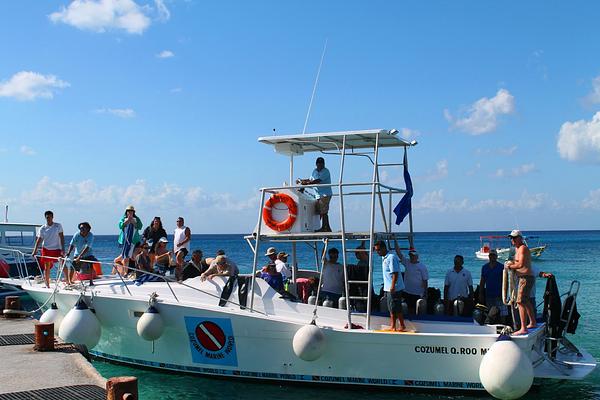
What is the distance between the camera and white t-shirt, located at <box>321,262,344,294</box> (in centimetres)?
920

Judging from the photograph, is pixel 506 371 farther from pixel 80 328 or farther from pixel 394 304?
pixel 80 328

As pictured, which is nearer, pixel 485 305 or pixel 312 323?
pixel 312 323

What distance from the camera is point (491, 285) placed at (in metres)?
9.16

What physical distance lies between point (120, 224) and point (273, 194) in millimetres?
3229

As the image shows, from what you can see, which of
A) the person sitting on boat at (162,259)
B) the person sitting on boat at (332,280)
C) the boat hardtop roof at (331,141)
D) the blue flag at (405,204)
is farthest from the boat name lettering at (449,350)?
the person sitting on boat at (162,259)

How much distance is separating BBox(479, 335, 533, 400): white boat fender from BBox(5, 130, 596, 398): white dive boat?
0.05 ft

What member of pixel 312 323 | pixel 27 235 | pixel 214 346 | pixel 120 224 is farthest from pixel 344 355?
pixel 27 235

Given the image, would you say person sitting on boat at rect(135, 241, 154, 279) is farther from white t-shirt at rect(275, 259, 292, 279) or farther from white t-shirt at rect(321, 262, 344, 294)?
white t-shirt at rect(321, 262, 344, 294)

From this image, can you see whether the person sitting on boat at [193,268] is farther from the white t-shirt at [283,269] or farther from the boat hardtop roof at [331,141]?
the boat hardtop roof at [331,141]

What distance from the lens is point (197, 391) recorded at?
30.9 ft

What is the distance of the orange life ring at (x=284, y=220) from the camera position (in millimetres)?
9242

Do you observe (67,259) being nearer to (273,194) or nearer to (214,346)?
(214,346)

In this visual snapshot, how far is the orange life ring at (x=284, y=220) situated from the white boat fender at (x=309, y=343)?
60.8 inches

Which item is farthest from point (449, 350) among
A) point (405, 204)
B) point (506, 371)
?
point (405, 204)
